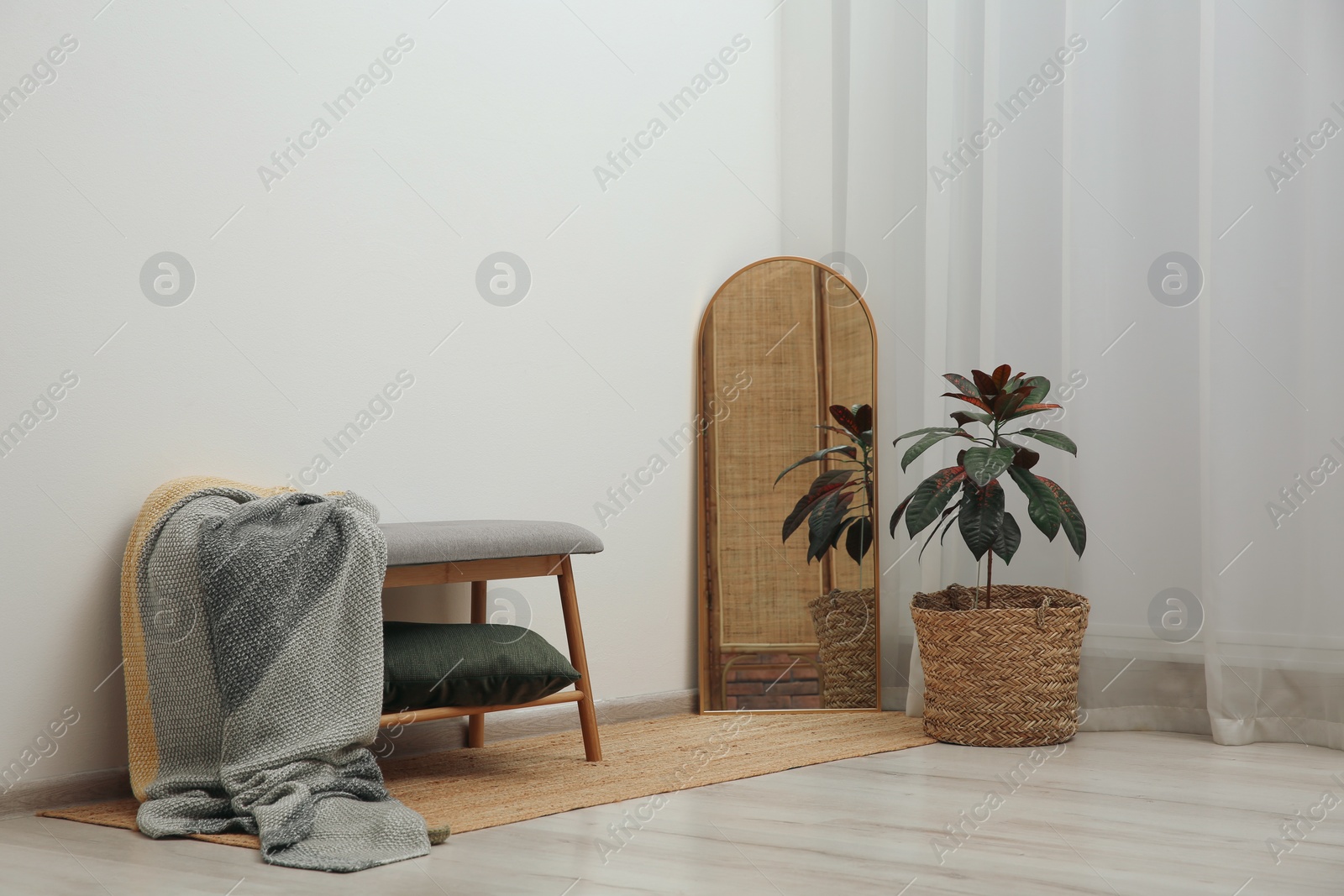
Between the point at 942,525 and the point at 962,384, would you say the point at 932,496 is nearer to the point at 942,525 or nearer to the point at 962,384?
the point at 962,384

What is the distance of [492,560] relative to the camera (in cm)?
236

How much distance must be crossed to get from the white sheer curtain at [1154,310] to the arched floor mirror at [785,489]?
0.10 m

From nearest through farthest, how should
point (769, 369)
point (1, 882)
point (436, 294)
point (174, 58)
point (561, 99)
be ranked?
point (1, 882) → point (174, 58) → point (436, 294) → point (561, 99) → point (769, 369)

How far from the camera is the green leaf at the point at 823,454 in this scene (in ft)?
10.4

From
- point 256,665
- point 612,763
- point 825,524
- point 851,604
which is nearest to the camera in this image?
point 256,665

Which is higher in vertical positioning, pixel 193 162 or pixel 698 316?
pixel 193 162

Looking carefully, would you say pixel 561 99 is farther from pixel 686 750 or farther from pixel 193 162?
pixel 686 750

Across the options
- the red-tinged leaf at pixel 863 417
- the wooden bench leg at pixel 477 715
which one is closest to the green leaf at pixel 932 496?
the red-tinged leaf at pixel 863 417

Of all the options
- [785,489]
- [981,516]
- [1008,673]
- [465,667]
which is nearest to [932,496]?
[981,516]

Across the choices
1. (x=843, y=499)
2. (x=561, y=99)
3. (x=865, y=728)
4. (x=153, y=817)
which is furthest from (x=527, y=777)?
(x=561, y=99)

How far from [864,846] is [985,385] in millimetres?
1210

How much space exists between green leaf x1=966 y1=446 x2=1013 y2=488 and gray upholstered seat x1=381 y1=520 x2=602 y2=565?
0.81 metres

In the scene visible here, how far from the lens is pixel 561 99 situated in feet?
9.91

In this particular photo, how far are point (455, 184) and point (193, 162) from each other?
2.07ft
